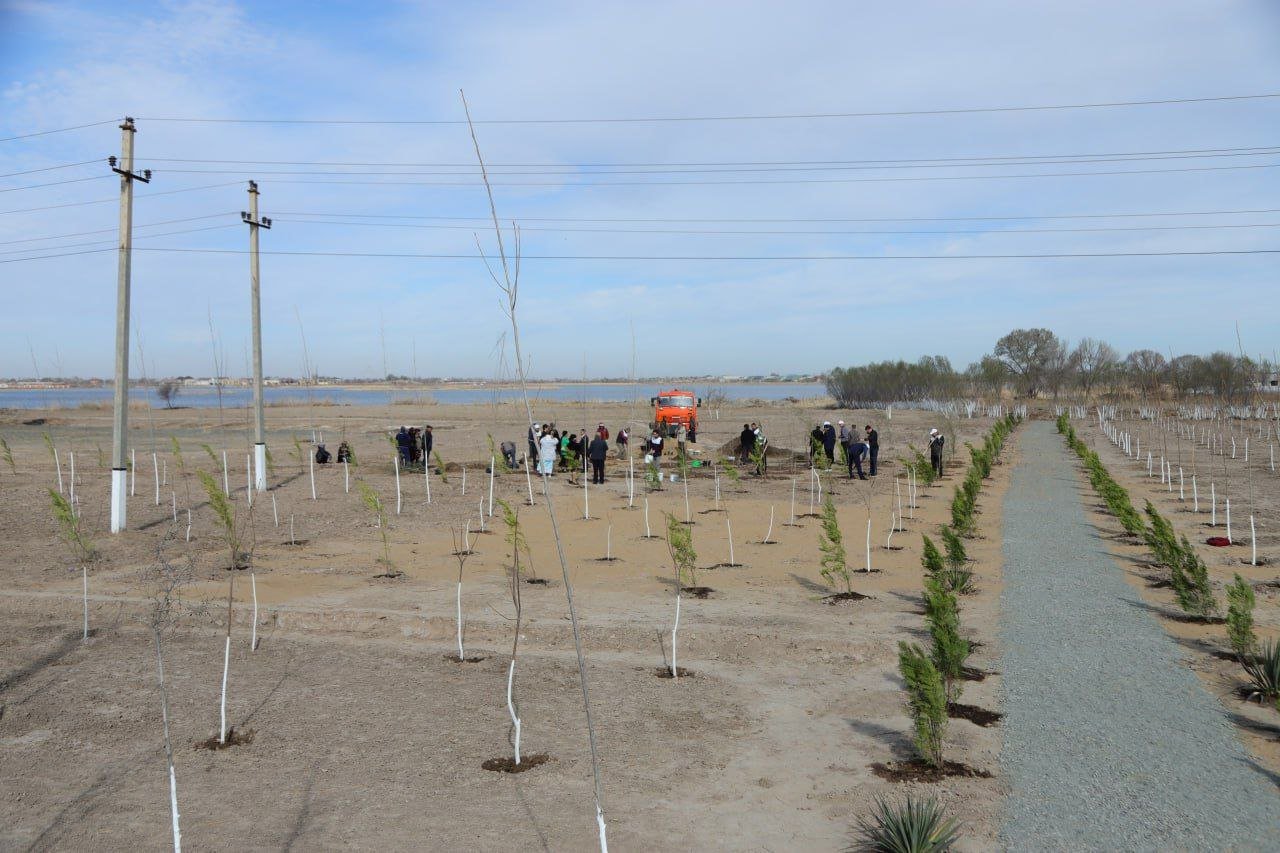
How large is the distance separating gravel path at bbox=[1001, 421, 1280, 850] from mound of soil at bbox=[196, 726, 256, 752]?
5.76 m

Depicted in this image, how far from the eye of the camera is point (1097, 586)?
41.1 ft

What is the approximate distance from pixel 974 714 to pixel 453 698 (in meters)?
4.70

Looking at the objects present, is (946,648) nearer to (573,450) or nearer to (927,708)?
(927,708)

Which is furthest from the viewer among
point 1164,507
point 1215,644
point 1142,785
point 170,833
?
point 1164,507

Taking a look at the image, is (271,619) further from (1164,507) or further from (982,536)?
(1164,507)

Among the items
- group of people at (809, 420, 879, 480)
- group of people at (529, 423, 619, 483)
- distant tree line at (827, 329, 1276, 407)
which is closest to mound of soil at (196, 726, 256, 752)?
group of people at (529, 423, 619, 483)

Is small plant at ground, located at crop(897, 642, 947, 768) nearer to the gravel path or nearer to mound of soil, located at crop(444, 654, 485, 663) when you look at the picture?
the gravel path

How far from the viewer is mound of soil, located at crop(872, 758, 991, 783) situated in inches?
245

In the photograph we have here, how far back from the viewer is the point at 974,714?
7445 millimetres

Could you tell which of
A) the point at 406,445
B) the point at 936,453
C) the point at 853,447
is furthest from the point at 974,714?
the point at 406,445

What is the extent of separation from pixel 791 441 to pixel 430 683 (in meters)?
35.6

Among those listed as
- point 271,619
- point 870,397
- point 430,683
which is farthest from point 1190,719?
point 870,397

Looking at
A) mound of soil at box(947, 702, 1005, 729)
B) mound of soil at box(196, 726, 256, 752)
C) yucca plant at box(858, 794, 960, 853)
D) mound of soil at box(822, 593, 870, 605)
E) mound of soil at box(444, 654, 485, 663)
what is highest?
yucca plant at box(858, 794, 960, 853)

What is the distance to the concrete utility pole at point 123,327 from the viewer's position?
16.0 meters
